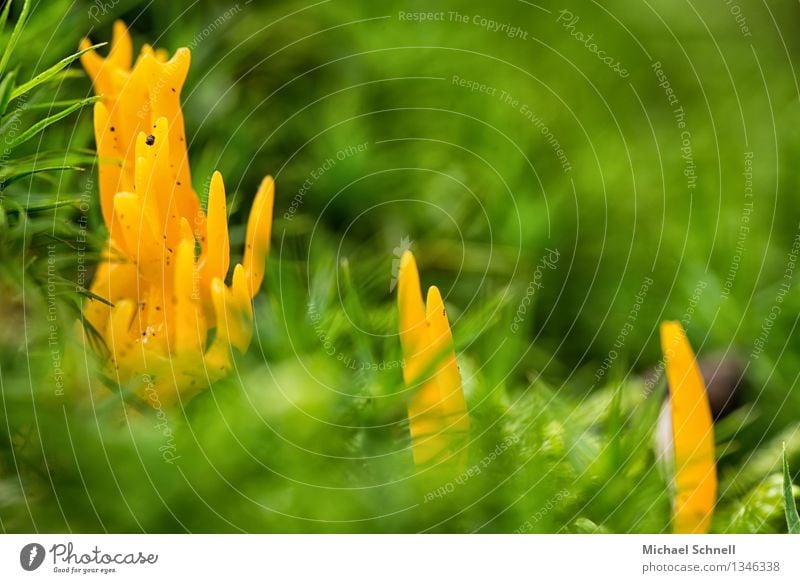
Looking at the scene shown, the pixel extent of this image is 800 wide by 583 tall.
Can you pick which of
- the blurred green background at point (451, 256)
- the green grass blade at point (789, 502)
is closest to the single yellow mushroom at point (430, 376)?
the blurred green background at point (451, 256)

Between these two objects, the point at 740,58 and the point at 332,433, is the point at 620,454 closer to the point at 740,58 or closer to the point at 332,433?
the point at 332,433

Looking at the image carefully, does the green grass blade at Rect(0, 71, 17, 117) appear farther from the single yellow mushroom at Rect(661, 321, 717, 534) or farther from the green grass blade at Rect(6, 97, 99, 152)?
the single yellow mushroom at Rect(661, 321, 717, 534)

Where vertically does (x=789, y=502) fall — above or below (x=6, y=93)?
below

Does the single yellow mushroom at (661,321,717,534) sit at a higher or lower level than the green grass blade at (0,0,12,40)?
lower

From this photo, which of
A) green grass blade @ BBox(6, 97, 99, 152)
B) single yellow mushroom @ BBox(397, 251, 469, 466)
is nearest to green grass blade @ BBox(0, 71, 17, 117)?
green grass blade @ BBox(6, 97, 99, 152)

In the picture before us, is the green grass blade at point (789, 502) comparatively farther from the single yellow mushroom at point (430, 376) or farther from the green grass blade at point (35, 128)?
the green grass blade at point (35, 128)

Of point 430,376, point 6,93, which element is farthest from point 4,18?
point 430,376

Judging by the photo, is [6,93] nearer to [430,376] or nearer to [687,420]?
[430,376]
